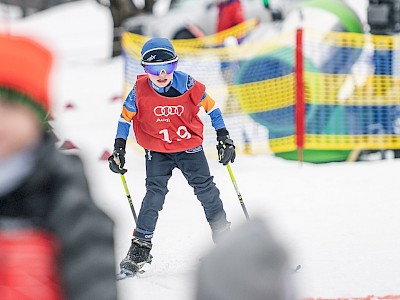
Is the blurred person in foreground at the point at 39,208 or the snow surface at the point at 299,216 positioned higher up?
the blurred person in foreground at the point at 39,208

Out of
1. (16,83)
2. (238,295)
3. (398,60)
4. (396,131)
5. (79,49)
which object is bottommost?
(79,49)

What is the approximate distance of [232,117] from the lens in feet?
35.0

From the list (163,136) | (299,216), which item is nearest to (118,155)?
(163,136)

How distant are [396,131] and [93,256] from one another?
8730 mm

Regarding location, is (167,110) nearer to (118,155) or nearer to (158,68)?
(158,68)

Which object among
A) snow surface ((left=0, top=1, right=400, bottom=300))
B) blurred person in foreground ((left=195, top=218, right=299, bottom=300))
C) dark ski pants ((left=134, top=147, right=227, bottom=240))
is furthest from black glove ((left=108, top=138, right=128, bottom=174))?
blurred person in foreground ((left=195, top=218, right=299, bottom=300))

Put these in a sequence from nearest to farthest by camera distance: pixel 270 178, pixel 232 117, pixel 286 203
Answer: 1. pixel 286 203
2. pixel 270 178
3. pixel 232 117

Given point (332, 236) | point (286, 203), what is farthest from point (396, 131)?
point (332, 236)

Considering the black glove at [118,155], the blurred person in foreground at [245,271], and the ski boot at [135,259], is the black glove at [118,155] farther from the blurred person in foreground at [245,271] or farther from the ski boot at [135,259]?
the blurred person in foreground at [245,271]

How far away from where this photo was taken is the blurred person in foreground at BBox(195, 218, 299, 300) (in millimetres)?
1331

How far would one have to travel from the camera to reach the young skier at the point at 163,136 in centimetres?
587

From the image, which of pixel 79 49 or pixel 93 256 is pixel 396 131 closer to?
pixel 93 256

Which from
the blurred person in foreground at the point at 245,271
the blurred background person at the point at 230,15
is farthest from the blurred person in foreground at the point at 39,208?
the blurred background person at the point at 230,15

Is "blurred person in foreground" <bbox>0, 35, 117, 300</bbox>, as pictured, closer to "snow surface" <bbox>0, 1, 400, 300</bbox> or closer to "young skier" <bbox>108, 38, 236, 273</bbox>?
"snow surface" <bbox>0, 1, 400, 300</bbox>
